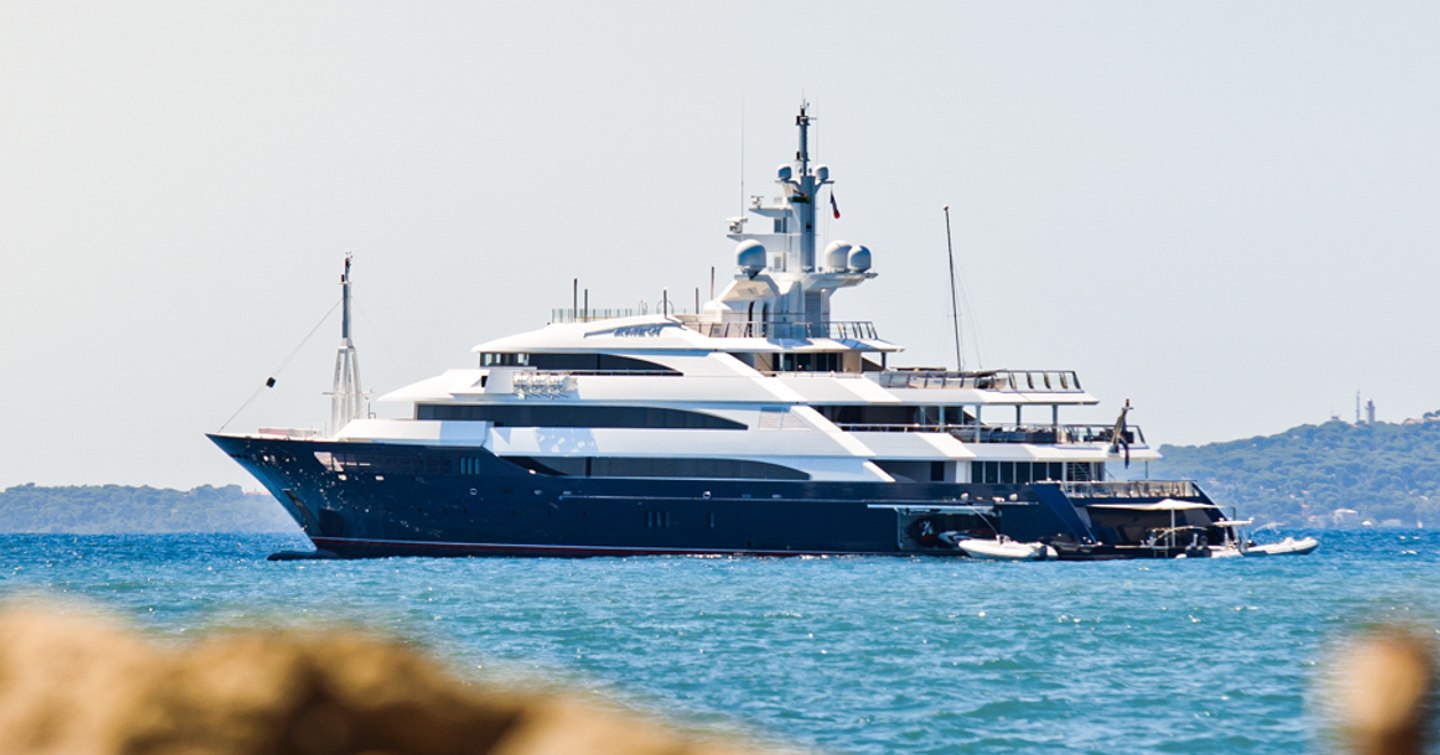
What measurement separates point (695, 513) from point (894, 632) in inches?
703

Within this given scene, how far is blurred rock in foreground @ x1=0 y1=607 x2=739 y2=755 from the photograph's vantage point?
2678mm

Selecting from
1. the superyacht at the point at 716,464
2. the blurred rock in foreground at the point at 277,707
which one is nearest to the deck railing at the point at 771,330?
the superyacht at the point at 716,464

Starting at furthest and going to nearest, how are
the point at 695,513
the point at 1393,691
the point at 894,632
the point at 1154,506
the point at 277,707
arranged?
the point at 1154,506
the point at 695,513
the point at 894,632
the point at 277,707
the point at 1393,691

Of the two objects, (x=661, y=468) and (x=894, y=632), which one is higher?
(x=661, y=468)

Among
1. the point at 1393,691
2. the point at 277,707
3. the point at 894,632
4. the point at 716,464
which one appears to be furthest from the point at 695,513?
the point at 1393,691

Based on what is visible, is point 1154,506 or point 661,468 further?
point 1154,506

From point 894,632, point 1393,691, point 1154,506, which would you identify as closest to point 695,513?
point 1154,506

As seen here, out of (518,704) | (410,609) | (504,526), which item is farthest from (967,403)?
(518,704)

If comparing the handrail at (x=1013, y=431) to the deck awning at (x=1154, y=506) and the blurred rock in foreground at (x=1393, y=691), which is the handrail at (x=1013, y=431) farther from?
the blurred rock in foreground at (x=1393, y=691)

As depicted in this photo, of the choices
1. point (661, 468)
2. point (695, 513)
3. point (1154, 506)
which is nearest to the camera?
point (695, 513)

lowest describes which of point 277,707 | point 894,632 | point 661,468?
point 894,632

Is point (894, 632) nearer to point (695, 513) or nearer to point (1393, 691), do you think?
point (695, 513)

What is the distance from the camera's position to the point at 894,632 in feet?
97.5

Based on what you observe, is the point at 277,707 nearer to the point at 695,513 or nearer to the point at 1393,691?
the point at 1393,691
